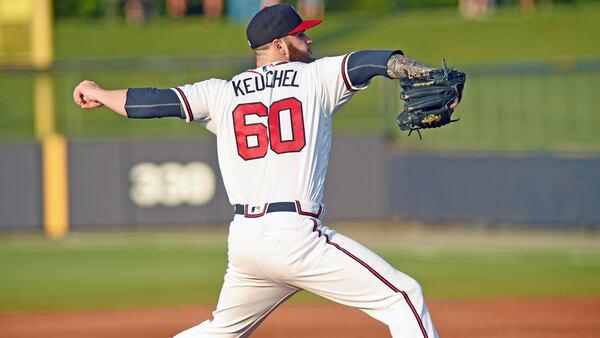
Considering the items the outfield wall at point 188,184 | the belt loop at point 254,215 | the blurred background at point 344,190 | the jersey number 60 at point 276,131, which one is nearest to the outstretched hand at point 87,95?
the jersey number 60 at point 276,131

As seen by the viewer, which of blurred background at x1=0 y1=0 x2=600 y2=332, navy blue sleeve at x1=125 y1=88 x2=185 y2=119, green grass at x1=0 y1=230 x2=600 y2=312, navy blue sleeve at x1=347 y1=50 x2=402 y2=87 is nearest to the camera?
navy blue sleeve at x1=347 y1=50 x2=402 y2=87

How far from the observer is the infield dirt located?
29.0 ft

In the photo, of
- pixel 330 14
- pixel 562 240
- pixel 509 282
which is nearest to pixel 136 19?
pixel 330 14

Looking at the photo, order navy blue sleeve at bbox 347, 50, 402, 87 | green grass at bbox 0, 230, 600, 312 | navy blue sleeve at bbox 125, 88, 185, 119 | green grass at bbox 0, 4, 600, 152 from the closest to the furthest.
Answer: navy blue sleeve at bbox 347, 50, 402, 87 < navy blue sleeve at bbox 125, 88, 185, 119 < green grass at bbox 0, 230, 600, 312 < green grass at bbox 0, 4, 600, 152

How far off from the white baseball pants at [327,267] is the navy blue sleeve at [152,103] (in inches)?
24.0

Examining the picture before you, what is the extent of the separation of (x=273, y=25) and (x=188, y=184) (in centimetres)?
1180

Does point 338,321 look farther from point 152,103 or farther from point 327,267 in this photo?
point 152,103

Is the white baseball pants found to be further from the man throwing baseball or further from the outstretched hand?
the outstretched hand

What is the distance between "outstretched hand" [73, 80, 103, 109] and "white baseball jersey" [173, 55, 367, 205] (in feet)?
1.30

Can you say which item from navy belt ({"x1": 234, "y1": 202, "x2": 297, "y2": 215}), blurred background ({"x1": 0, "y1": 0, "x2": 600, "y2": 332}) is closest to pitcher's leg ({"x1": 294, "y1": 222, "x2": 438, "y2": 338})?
navy belt ({"x1": 234, "y1": 202, "x2": 297, "y2": 215})

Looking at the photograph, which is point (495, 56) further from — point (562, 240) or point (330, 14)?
point (562, 240)

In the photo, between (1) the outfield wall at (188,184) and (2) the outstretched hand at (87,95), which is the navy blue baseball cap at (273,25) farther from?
(1) the outfield wall at (188,184)

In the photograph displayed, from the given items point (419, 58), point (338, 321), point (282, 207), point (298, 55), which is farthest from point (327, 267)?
point (419, 58)

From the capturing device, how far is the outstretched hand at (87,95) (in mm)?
5176
